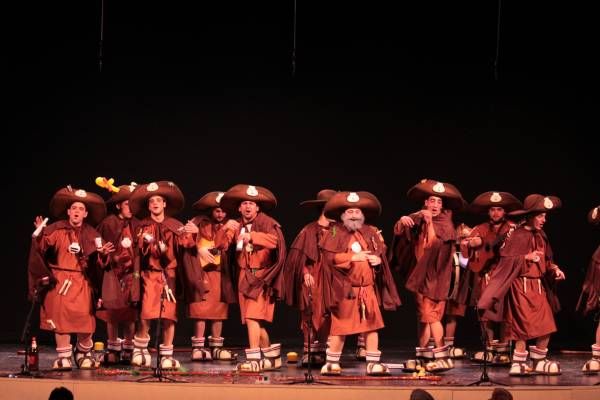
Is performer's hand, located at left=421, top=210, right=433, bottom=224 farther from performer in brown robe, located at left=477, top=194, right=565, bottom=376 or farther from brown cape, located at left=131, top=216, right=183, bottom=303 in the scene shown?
brown cape, located at left=131, top=216, right=183, bottom=303

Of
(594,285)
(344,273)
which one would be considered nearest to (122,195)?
(344,273)

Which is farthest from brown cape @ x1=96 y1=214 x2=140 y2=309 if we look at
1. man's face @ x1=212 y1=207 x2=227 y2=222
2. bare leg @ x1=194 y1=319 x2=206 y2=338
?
bare leg @ x1=194 y1=319 x2=206 y2=338

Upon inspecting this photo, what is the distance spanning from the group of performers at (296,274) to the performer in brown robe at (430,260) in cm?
1

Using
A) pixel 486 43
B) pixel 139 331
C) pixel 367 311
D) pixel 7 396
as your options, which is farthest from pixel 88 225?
pixel 486 43

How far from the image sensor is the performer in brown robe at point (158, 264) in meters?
9.34

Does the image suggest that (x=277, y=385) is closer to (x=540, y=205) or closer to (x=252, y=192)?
(x=252, y=192)

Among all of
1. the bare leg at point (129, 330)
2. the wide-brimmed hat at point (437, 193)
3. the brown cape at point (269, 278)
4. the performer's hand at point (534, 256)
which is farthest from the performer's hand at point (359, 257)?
the bare leg at point (129, 330)

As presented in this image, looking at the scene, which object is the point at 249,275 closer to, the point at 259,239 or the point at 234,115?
the point at 259,239

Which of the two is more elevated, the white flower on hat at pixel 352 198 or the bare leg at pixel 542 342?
the white flower on hat at pixel 352 198

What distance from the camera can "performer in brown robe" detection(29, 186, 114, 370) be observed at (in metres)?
9.30

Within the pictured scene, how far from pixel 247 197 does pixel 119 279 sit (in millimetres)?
1289

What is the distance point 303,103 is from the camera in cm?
1234

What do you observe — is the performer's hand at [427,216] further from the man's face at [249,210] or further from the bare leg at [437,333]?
the man's face at [249,210]

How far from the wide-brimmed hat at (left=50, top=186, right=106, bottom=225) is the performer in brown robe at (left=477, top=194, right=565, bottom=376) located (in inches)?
133
